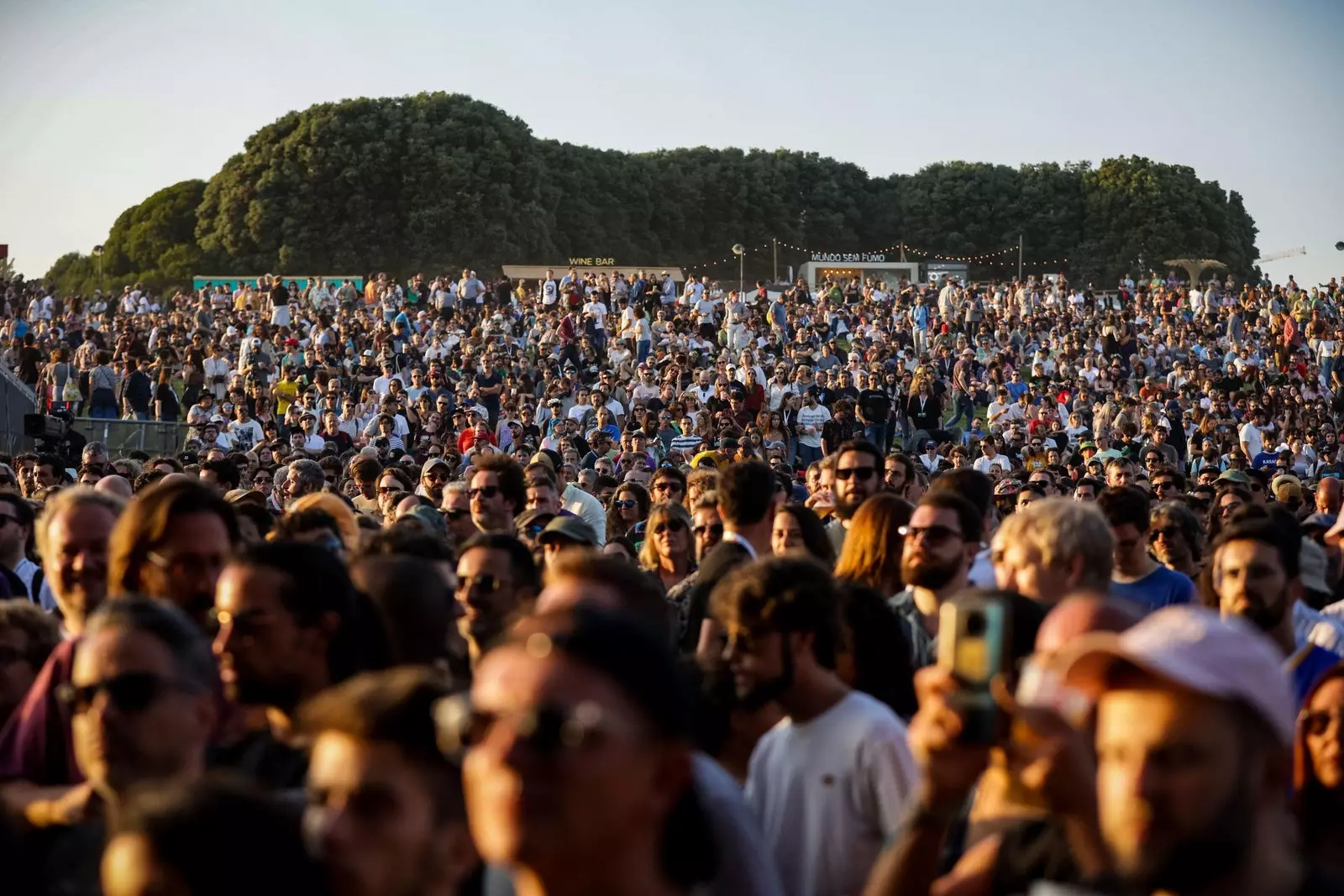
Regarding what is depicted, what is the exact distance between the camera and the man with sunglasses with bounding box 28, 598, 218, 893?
3473 millimetres

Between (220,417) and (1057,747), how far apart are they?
65.2 feet

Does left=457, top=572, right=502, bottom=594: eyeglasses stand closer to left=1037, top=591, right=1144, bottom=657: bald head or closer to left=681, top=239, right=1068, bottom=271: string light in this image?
left=1037, top=591, right=1144, bottom=657: bald head

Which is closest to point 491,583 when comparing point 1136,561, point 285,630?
point 285,630

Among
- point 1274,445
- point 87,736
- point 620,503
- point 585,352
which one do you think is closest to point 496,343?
Answer: point 585,352

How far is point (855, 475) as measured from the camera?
845cm

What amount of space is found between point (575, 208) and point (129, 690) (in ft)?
245

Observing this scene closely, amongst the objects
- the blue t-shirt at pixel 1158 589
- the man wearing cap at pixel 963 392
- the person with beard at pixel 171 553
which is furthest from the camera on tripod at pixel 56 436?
the man wearing cap at pixel 963 392

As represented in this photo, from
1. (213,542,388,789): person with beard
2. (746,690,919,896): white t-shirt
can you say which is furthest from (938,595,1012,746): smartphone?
(213,542,388,789): person with beard

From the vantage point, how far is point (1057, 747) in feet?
8.63

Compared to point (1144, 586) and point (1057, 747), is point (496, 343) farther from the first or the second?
point (1057, 747)

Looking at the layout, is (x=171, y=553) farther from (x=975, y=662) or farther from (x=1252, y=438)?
(x=1252, y=438)

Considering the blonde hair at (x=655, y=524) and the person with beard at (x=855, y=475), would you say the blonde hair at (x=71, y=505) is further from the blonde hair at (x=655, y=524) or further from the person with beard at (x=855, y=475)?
the person with beard at (x=855, y=475)

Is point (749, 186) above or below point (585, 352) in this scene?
above

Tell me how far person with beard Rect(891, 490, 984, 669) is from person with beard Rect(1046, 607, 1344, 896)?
132 inches
